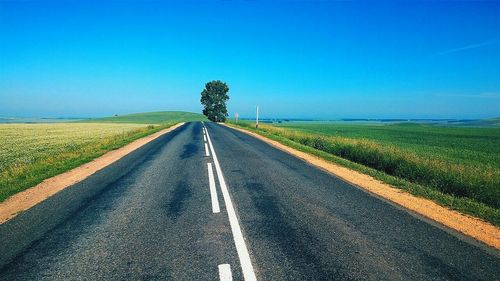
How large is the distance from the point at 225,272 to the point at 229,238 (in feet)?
3.27

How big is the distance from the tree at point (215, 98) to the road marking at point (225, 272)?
81.8 m

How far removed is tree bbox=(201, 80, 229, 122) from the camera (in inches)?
3317

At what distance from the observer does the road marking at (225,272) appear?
346cm

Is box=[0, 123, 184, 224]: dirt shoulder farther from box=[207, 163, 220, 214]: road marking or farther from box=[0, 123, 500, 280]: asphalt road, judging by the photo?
box=[207, 163, 220, 214]: road marking

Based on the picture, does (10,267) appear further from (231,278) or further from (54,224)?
(231,278)

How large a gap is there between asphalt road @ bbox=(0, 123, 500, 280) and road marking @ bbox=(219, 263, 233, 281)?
2cm

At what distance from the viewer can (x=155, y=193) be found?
23.7ft

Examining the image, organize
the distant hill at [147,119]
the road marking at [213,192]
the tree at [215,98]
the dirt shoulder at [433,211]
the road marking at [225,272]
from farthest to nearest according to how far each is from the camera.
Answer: the distant hill at [147,119] → the tree at [215,98] → the road marking at [213,192] → the dirt shoulder at [433,211] → the road marking at [225,272]

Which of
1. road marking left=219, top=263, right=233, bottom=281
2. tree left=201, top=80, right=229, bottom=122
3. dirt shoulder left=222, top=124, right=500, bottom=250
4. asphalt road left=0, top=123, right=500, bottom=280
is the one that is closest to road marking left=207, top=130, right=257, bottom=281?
asphalt road left=0, top=123, right=500, bottom=280

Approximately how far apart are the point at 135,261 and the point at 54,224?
233 centimetres

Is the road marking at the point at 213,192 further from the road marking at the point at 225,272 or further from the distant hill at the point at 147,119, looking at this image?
the distant hill at the point at 147,119

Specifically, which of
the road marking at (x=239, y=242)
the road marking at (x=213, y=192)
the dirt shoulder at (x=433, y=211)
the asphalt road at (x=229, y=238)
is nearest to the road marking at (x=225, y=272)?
the asphalt road at (x=229, y=238)

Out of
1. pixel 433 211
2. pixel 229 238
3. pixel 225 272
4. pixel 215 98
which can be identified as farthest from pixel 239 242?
pixel 215 98

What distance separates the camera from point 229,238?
4594 mm
